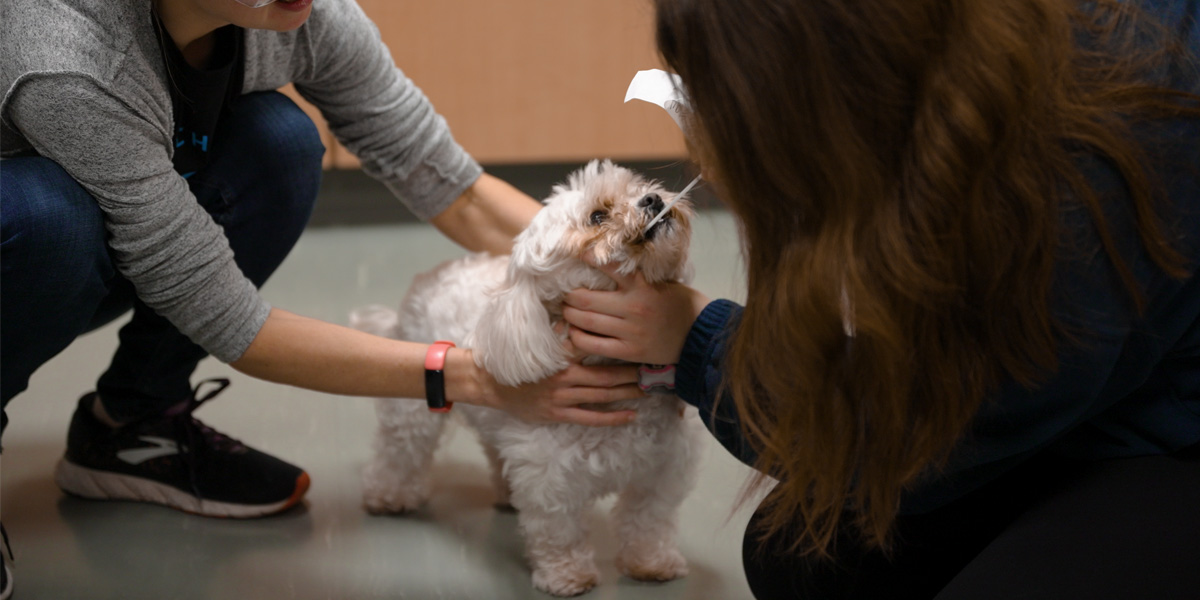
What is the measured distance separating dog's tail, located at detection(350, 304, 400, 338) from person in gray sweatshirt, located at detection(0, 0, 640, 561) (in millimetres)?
151

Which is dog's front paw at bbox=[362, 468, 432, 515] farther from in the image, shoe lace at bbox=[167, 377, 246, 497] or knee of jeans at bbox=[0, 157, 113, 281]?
knee of jeans at bbox=[0, 157, 113, 281]

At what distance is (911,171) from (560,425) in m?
0.58

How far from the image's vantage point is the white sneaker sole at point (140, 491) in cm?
135

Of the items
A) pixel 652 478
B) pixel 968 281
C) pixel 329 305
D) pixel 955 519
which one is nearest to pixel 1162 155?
pixel 968 281

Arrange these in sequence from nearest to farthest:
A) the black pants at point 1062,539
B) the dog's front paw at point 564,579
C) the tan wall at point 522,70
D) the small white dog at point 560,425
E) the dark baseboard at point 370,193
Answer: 1. the black pants at point 1062,539
2. the small white dog at point 560,425
3. the dog's front paw at point 564,579
4. the tan wall at point 522,70
5. the dark baseboard at point 370,193

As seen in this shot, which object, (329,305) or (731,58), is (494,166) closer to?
(329,305)

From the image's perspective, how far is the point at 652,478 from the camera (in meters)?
1.18

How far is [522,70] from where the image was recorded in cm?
286

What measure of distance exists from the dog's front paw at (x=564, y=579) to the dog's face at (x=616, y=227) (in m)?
0.40

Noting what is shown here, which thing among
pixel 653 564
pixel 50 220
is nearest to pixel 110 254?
pixel 50 220

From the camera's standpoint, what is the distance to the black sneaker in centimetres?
135

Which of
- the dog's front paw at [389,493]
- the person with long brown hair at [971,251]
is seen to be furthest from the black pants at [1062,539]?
the dog's front paw at [389,493]

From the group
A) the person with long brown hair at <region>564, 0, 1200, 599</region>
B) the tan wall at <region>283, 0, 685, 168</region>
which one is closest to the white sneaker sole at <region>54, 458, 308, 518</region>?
the person with long brown hair at <region>564, 0, 1200, 599</region>

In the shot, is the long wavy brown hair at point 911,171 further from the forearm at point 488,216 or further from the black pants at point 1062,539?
the forearm at point 488,216
